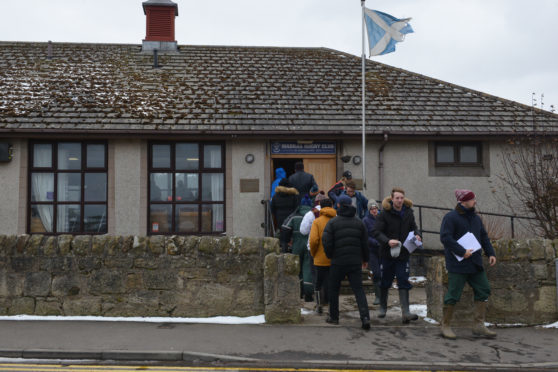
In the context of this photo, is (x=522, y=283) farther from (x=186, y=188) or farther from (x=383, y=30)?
(x=186, y=188)

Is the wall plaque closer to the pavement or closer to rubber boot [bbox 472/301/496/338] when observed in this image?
the pavement

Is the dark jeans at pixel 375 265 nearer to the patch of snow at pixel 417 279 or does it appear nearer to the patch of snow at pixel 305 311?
the patch of snow at pixel 305 311

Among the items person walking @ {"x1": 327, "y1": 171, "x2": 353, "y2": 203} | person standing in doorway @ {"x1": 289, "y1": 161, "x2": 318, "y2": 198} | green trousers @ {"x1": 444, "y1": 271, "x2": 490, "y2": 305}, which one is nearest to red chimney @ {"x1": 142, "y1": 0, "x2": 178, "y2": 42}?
person standing in doorway @ {"x1": 289, "y1": 161, "x2": 318, "y2": 198}

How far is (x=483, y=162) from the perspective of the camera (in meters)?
13.3

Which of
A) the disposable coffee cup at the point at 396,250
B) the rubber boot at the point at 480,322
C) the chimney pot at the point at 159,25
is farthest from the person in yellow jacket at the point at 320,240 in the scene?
the chimney pot at the point at 159,25

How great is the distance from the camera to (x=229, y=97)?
45.7ft

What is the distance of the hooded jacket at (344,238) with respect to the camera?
275 inches

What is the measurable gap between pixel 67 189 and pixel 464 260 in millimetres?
9877

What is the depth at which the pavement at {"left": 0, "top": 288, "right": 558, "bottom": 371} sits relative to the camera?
560 cm

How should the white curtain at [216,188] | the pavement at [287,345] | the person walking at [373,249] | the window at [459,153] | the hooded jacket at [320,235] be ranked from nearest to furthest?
the pavement at [287,345] < the hooded jacket at [320,235] < the person walking at [373,249] < the white curtain at [216,188] < the window at [459,153]

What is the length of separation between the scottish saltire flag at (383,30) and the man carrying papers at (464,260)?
6242mm

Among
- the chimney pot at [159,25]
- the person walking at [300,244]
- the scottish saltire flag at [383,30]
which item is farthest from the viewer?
the chimney pot at [159,25]

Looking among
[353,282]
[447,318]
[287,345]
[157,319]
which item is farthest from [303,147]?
[287,345]

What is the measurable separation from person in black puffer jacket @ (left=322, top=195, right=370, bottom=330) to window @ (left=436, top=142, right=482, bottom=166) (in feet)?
23.2
